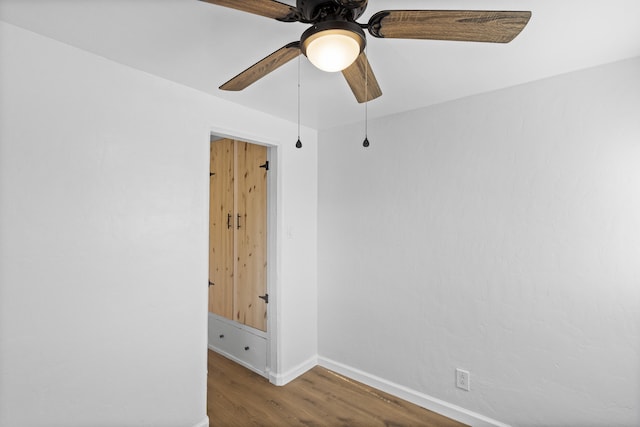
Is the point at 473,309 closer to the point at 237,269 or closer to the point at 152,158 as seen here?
the point at 237,269

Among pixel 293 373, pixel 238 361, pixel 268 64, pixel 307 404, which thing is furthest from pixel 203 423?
pixel 268 64

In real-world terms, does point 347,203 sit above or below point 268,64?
below

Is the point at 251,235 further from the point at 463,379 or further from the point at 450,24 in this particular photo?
the point at 450,24

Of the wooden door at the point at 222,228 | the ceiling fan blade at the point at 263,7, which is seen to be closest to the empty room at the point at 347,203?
the ceiling fan blade at the point at 263,7

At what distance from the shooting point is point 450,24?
1039mm

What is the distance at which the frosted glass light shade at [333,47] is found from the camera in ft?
Result: 3.35

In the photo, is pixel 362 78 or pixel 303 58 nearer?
pixel 362 78

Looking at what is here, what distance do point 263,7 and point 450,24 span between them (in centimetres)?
60

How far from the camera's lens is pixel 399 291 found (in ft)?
8.69

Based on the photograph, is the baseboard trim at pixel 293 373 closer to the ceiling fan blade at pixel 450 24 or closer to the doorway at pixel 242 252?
the doorway at pixel 242 252

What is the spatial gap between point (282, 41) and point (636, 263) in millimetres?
2202

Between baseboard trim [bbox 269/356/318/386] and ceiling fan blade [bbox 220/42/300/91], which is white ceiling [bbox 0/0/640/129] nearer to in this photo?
ceiling fan blade [bbox 220/42/300/91]

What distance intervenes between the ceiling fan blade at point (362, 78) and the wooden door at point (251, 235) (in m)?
1.55

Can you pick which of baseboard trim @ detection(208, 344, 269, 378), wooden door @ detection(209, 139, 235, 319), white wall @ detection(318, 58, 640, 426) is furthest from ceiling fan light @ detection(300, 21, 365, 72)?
baseboard trim @ detection(208, 344, 269, 378)
